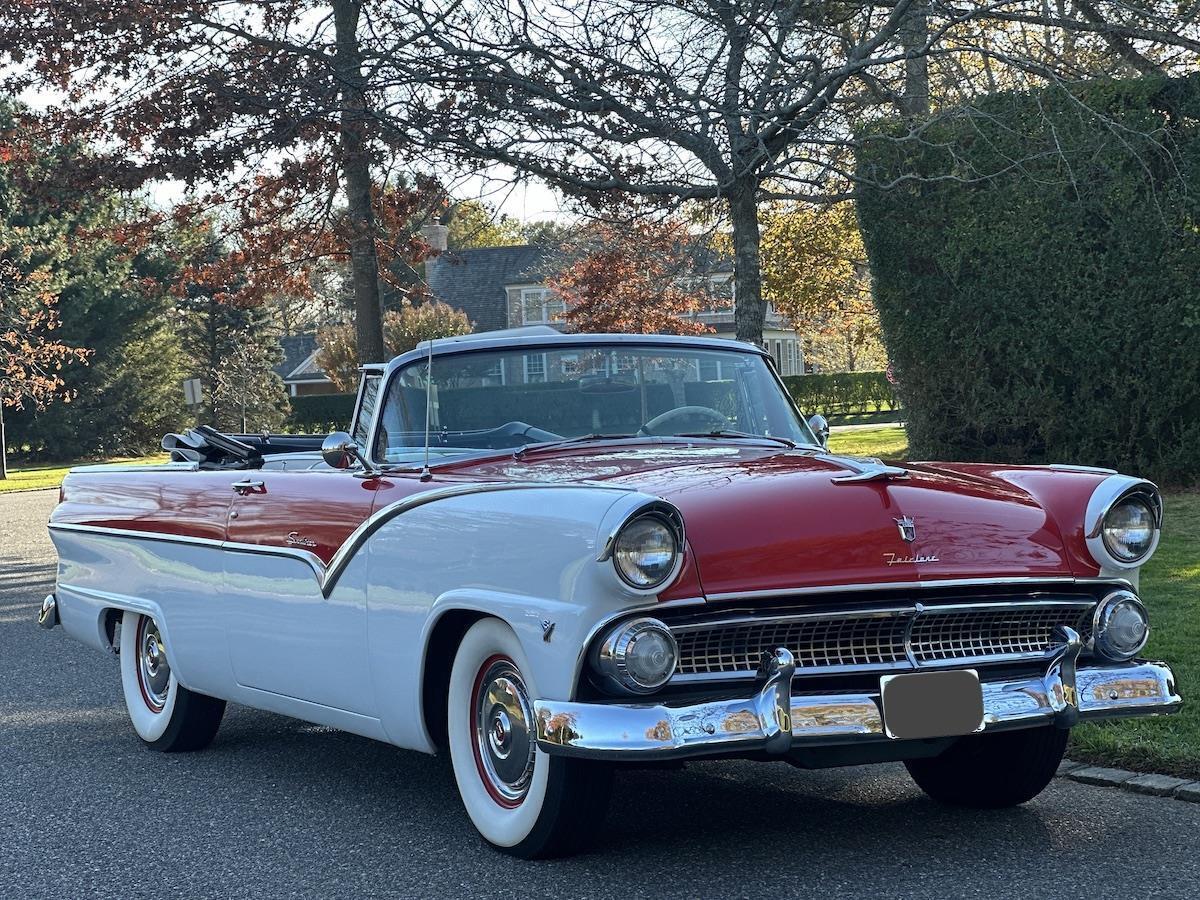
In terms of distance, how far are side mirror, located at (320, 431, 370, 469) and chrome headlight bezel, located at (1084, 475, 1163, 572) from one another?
238 cm

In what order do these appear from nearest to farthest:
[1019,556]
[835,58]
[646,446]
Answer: [1019,556]
[646,446]
[835,58]

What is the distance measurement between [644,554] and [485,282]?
63666 mm

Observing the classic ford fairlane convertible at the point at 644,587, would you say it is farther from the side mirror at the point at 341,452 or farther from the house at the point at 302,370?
the house at the point at 302,370

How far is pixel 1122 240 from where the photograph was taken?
587 inches

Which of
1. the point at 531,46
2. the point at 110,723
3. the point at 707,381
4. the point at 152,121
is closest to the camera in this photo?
the point at 707,381

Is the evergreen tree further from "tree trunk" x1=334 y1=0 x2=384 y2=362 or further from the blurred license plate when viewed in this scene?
the blurred license plate

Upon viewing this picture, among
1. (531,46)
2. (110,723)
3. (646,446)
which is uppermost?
(531,46)

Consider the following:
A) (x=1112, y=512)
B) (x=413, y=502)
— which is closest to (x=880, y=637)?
(x=1112, y=512)

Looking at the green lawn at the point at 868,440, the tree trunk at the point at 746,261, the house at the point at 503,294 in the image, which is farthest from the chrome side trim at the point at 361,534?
the house at the point at 503,294

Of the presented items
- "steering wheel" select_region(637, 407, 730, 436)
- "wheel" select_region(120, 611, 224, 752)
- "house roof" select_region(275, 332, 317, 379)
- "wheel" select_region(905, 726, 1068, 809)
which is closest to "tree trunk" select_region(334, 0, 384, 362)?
"wheel" select_region(120, 611, 224, 752)

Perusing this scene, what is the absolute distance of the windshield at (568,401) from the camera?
5.61m

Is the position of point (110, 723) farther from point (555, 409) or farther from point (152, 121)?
point (152, 121)

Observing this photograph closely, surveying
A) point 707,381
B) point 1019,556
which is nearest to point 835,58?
point 707,381

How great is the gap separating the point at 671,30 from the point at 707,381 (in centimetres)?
655
